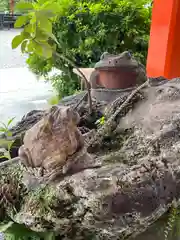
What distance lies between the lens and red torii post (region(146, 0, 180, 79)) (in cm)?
203

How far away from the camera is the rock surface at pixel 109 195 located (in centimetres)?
49

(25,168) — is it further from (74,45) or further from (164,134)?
(74,45)

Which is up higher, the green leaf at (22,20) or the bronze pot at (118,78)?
the green leaf at (22,20)

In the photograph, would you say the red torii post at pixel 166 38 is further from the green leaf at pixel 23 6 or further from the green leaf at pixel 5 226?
the green leaf at pixel 5 226

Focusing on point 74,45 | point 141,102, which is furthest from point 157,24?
point 141,102

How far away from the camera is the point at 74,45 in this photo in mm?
2758

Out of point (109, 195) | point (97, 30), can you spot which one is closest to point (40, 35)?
point (109, 195)

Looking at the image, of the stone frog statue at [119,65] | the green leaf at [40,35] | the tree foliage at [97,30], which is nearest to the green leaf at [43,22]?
the green leaf at [40,35]

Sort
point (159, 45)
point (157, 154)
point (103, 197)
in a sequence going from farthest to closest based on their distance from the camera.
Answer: point (159, 45), point (157, 154), point (103, 197)

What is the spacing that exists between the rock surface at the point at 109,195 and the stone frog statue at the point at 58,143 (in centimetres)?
2

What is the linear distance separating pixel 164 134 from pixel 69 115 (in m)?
0.21

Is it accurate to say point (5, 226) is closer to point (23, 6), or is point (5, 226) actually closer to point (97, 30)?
point (23, 6)

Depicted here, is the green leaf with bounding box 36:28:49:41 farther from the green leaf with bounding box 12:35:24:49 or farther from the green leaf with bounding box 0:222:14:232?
the green leaf with bounding box 0:222:14:232

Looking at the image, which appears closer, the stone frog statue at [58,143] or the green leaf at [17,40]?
the stone frog statue at [58,143]
